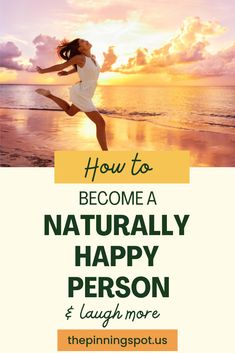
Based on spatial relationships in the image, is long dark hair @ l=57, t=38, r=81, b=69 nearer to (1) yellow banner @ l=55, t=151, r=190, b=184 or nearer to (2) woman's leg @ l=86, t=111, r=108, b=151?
(2) woman's leg @ l=86, t=111, r=108, b=151

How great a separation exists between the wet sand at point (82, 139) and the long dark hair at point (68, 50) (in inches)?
21.6

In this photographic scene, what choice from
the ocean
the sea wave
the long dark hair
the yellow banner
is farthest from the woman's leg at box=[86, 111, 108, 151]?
the sea wave

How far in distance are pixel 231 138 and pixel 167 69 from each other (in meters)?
1.14

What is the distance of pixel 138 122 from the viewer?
684cm

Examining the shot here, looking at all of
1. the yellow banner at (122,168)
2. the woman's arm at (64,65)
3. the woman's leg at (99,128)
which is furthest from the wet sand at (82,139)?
the woman's arm at (64,65)

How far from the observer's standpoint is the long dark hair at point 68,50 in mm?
4781

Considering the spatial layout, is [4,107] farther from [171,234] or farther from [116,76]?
[171,234]

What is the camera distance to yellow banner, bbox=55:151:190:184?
4691mm

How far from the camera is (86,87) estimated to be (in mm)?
4770

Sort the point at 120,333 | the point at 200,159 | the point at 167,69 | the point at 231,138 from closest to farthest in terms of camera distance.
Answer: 1. the point at 120,333
2. the point at 200,159
3. the point at 167,69
4. the point at 231,138

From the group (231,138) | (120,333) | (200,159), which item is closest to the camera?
(120,333)

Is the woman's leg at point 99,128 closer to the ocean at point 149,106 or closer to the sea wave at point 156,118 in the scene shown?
the ocean at point 149,106

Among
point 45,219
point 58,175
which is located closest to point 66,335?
point 45,219

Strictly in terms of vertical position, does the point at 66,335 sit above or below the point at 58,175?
below
